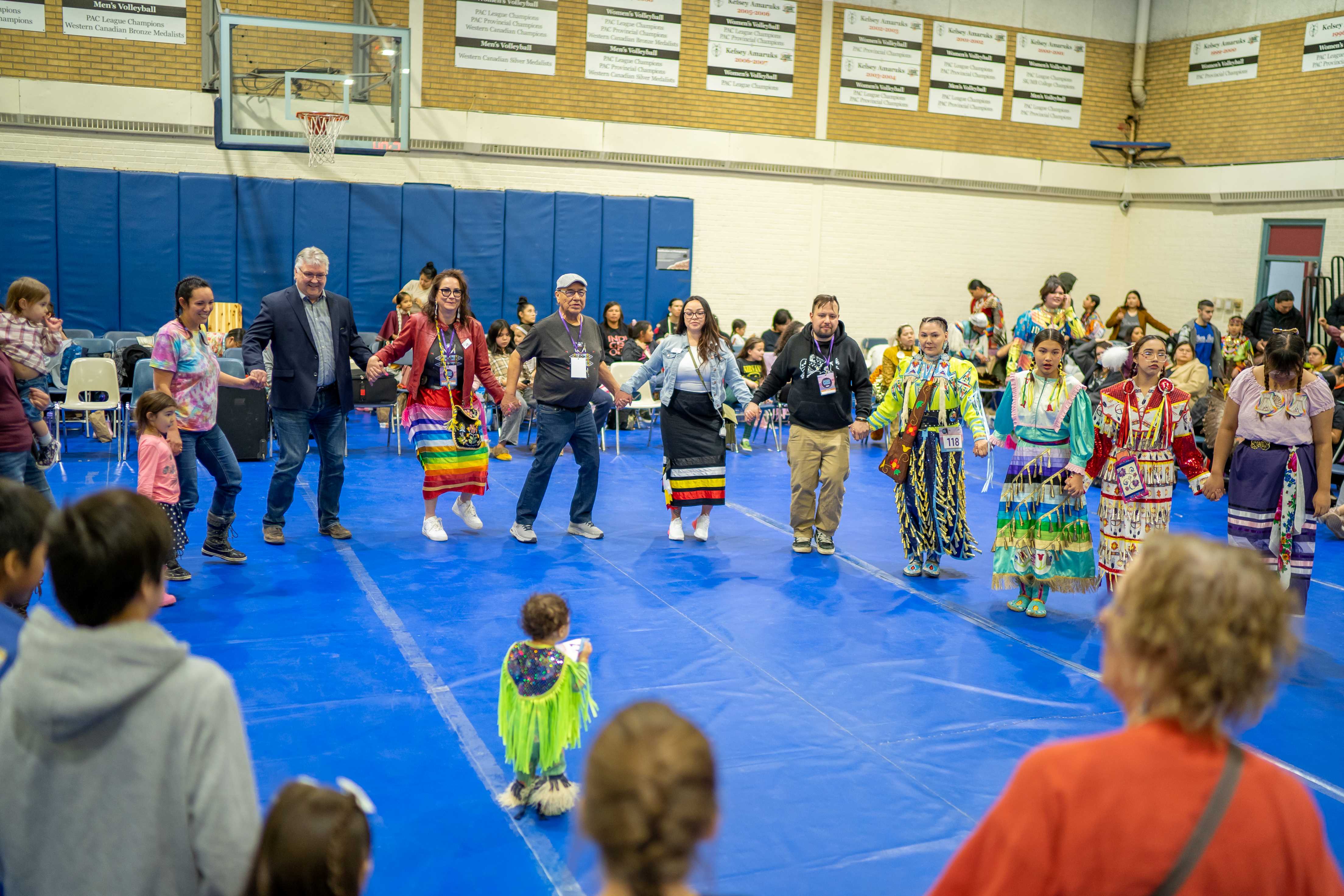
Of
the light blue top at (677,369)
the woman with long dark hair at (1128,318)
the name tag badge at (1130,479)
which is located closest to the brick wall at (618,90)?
the woman with long dark hair at (1128,318)

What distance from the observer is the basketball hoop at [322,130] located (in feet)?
40.1

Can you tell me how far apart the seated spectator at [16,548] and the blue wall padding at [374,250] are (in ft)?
40.7

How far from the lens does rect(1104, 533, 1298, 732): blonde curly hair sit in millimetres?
1455

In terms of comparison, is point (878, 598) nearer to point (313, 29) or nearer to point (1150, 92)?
point (313, 29)

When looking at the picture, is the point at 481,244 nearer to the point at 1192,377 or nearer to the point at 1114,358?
the point at 1192,377

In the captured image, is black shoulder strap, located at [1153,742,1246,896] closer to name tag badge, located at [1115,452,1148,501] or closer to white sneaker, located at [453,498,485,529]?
name tag badge, located at [1115,452,1148,501]

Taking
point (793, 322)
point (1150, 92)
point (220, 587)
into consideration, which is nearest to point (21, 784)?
point (220, 587)

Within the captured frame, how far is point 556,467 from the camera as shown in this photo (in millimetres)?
10945

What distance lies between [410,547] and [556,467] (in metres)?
3.65

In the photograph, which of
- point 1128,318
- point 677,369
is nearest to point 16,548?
point 677,369

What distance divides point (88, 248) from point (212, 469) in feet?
26.8

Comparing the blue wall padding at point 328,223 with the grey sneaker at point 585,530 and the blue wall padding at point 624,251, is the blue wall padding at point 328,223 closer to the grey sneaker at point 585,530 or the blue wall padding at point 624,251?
the blue wall padding at point 624,251

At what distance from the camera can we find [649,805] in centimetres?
132

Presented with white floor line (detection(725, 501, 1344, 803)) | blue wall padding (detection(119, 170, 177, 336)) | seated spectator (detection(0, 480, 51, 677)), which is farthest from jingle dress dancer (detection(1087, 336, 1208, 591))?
blue wall padding (detection(119, 170, 177, 336))
